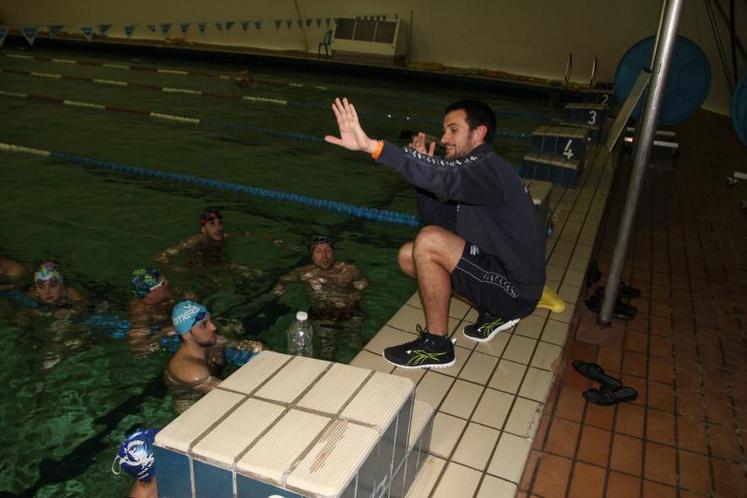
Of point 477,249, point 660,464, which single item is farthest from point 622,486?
point 477,249

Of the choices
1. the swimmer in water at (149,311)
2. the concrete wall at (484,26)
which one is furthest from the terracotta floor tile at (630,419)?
the concrete wall at (484,26)

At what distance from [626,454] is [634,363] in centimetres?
94

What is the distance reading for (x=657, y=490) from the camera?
8.98 ft

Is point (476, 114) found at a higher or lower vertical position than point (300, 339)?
higher

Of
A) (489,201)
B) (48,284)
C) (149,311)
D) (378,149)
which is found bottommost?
(149,311)

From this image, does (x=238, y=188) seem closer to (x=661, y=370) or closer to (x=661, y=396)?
(x=661, y=370)

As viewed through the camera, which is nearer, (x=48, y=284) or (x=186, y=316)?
(x=186, y=316)

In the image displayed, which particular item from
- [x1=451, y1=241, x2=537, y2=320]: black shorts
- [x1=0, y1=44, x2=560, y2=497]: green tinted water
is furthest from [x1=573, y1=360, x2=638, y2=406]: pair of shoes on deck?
[x1=0, y1=44, x2=560, y2=497]: green tinted water

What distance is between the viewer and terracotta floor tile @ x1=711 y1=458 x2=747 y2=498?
108 inches

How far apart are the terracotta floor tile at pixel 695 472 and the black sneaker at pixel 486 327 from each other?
113 cm

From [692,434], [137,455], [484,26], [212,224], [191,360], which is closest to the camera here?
[137,455]

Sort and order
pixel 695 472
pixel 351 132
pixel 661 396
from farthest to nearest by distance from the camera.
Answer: pixel 661 396, pixel 695 472, pixel 351 132

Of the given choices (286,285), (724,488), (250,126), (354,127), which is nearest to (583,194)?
(286,285)

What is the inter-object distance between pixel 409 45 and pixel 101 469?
18902 mm
